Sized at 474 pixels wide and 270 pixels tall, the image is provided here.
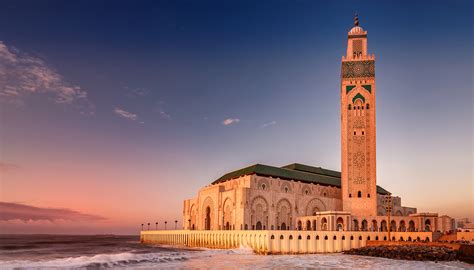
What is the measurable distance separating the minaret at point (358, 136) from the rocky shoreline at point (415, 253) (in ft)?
71.0

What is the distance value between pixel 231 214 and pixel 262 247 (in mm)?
19721

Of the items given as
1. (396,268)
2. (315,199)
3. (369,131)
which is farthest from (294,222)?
(396,268)

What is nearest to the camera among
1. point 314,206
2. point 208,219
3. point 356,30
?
point 356,30

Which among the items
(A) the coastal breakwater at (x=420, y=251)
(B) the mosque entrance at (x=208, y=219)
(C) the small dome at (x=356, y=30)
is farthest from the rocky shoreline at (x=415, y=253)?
(C) the small dome at (x=356, y=30)

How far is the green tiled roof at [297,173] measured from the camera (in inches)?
3204

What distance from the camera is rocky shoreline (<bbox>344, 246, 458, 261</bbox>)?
46.5 metres

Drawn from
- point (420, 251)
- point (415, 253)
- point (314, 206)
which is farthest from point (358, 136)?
point (415, 253)

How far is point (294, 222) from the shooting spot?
78438 millimetres

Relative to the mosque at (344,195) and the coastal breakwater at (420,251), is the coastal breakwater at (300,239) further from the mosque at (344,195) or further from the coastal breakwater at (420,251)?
the mosque at (344,195)

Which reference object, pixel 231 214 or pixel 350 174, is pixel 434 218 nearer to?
pixel 350 174

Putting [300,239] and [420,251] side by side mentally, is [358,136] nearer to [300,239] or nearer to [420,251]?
[300,239]

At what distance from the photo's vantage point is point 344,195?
74.9 metres

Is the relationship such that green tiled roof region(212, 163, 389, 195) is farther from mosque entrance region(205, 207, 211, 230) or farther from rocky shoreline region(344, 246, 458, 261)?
rocky shoreline region(344, 246, 458, 261)

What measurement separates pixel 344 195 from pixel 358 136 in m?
9.98
